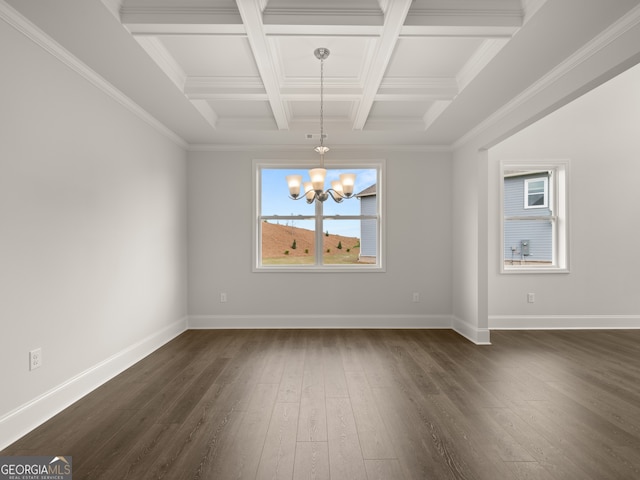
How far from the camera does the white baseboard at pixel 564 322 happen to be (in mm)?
5172

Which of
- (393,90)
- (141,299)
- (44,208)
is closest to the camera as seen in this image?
(44,208)

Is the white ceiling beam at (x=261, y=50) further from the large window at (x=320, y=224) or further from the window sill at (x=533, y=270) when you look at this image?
the window sill at (x=533, y=270)

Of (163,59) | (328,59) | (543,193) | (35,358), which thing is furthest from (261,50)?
(543,193)

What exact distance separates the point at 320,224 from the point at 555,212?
133 inches

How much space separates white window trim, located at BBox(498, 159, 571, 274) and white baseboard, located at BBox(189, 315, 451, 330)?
129cm

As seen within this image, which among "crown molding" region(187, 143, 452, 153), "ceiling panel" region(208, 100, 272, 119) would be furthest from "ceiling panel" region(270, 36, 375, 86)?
"crown molding" region(187, 143, 452, 153)

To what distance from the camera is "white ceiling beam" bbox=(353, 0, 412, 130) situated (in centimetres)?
233

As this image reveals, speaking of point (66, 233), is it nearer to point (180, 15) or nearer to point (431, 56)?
point (180, 15)

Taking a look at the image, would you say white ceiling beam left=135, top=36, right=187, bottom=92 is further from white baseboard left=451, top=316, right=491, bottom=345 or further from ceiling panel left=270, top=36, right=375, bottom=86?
white baseboard left=451, top=316, right=491, bottom=345

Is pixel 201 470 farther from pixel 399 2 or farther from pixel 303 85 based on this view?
pixel 303 85

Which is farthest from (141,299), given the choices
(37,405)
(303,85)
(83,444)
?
(303,85)

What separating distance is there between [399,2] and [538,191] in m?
4.16

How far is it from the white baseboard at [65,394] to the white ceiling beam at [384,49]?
3.44 m

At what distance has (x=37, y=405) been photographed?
8.20 ft
